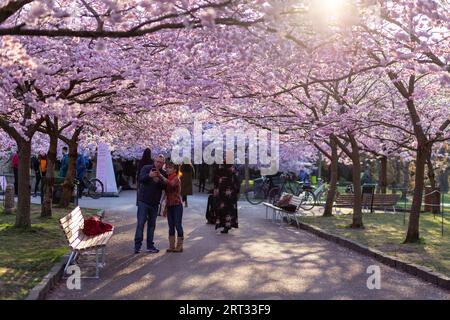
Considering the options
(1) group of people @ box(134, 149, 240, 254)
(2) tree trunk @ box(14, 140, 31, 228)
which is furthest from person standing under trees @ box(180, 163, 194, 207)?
(1) group of people @ box(134, 149, 240, 254)

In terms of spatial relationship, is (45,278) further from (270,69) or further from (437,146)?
(437,146)

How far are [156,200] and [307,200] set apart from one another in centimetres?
1535

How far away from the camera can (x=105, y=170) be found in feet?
101

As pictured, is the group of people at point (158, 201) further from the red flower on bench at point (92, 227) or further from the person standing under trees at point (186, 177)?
the person standing under trees at point (186, 177)

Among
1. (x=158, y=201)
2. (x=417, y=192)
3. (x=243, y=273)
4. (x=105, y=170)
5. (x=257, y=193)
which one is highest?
(x=105, y=170)

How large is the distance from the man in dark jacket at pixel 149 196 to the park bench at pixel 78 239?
100 cm

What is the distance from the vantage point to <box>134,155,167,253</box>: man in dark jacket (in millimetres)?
11742

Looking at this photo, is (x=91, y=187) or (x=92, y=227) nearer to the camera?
(x=92, y=227)

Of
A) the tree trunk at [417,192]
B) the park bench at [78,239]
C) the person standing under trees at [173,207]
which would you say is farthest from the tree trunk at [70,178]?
the tree trunk at [417,192]

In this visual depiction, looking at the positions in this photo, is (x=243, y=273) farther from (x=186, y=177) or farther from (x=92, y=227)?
(x=186, y=177)

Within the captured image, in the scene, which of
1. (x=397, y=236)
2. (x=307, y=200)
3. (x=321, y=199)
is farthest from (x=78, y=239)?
(x=321, y=199)

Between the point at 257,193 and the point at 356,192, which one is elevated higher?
the point at 356,192

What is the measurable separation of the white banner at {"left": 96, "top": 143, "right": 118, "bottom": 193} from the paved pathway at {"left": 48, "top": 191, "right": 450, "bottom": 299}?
16.3 metres

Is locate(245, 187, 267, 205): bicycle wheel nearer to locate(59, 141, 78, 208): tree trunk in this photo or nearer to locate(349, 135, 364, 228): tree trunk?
locate(59, 141, 78, 208): tree trunk
